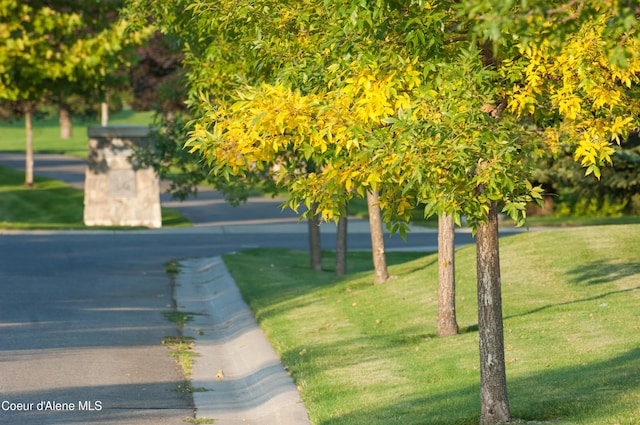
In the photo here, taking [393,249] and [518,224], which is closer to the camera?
[518,224]

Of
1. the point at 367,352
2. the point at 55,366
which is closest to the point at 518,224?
the point at 367,352

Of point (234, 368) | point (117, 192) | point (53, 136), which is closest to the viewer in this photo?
point (234, 368)

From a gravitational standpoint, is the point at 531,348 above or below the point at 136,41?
below

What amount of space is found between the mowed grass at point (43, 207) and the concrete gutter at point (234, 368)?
18643 mm

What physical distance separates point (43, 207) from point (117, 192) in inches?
277

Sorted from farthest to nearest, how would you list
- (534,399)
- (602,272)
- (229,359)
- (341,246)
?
1. (341,246)
2. (602,272)
3. (229,359)
4. (534,399)

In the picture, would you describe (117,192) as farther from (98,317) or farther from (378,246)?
(98,317)

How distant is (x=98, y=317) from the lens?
660 inches

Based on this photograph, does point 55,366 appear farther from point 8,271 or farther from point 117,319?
point 8,271

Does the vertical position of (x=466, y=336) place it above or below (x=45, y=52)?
below

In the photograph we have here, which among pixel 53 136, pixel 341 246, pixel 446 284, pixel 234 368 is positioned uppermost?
pixel 53 136

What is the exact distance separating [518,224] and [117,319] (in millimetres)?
9900

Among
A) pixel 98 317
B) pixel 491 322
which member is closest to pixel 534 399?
pixel 491 322

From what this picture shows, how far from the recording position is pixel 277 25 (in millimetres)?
9719
